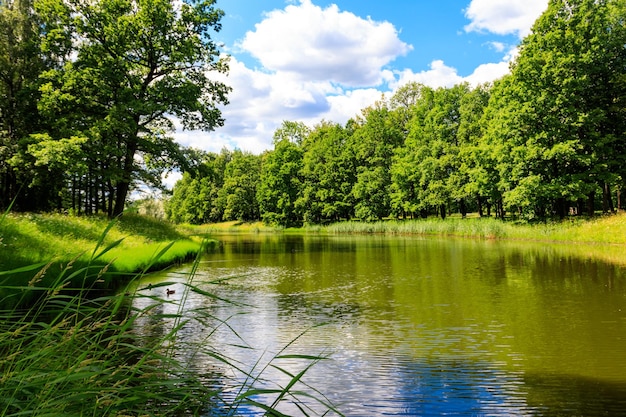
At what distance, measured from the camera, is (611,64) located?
34344mm

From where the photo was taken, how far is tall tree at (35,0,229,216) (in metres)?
24.8

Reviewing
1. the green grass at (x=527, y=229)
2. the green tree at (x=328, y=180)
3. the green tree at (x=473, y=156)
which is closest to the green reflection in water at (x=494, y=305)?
the green grass at (x=527, y=229)

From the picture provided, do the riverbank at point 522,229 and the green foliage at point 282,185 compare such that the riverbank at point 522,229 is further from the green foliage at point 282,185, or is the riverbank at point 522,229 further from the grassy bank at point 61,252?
the green foliage at point 282,185

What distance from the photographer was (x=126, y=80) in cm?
2784

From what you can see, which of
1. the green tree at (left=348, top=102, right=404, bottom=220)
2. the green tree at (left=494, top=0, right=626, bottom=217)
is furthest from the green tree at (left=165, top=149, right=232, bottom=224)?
the green tree at (left=494, top=0, right=626, bottom=217)

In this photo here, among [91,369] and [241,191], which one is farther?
[241,191]

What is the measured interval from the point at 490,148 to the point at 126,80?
31.8 meters

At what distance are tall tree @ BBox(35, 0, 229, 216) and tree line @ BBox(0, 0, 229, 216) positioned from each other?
0.06m

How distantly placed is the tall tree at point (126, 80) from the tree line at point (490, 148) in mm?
4078

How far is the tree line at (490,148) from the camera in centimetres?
3272

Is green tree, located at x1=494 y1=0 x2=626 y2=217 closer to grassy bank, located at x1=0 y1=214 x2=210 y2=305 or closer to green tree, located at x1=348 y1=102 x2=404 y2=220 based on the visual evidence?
green tree, located at x1=348 y1=102 x2=404 y2=220

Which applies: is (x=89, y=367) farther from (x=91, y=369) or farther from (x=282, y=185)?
(x=282, y=185)

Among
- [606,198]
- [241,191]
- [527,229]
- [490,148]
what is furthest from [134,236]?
[241,191]

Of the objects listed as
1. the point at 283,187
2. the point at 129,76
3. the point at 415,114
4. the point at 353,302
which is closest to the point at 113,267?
the point at 353,302
